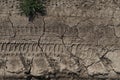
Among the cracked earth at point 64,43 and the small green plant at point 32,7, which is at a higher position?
the small green plant at point 32,7

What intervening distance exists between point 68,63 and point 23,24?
670mm

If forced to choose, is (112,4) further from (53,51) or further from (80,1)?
(53,51)

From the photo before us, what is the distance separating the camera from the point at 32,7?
20.1 feet

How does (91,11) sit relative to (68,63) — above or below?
above

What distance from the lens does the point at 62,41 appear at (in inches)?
242

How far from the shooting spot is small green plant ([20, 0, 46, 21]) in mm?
6129

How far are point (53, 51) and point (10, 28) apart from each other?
55 cm

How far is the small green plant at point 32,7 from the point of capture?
20.1 feet

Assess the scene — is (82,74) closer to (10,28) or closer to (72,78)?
(72,78)

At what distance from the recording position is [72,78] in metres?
6.13

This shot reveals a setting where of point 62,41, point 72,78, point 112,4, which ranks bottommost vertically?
point 72,78

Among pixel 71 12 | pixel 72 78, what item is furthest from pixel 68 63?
pixel 71 12

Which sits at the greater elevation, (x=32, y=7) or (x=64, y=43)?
(x=32, y=7)

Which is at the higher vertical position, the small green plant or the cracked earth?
the small green plant
